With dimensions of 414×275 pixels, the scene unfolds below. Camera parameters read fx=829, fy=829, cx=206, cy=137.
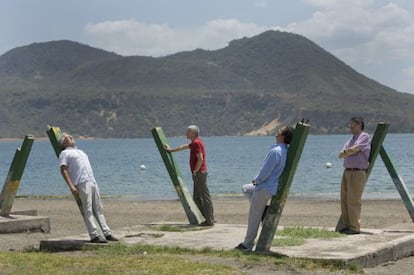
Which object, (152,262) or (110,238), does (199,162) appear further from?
(152,262)

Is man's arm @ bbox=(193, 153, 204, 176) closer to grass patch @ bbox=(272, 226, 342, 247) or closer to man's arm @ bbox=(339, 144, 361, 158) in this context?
grass patch @ bbox=(272, 226, 342, 247)

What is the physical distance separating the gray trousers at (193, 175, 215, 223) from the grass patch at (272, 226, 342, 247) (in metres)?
1.59

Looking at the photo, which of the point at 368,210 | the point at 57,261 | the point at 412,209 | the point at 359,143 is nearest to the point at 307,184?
the point at 368,210

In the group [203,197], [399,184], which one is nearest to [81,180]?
[203,197]

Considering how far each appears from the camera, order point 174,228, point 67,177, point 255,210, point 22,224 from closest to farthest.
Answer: point 255,210 < point 67,177 < point 174,228 < point 22,224

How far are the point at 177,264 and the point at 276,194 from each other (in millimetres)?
1642

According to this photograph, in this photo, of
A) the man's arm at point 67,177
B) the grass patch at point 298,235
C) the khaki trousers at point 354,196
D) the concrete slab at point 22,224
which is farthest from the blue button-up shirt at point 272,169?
the concrete slab at point 22,224

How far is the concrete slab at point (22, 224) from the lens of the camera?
14.5m

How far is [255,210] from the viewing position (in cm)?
1054

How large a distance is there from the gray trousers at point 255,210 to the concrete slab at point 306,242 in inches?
13.5

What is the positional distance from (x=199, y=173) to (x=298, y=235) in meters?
2.29

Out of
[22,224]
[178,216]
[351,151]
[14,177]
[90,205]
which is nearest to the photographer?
[90,205]

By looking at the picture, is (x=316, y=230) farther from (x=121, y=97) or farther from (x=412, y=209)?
(x=121, y=97)

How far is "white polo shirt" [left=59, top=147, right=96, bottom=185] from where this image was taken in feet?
37.3
